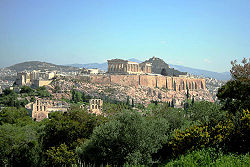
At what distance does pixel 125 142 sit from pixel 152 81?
7937 centimetres

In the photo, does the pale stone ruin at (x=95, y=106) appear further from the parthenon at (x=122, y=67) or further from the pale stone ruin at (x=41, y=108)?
the parthenon at (x=122, y=67)

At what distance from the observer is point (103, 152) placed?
1964 centimetres

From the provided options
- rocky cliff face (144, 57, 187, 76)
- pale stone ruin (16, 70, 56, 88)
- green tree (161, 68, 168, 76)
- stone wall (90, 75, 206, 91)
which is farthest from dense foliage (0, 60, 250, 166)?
rocky cliff face (144, 57, 187, 76)

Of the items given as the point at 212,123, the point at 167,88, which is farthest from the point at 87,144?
the point at 167,88

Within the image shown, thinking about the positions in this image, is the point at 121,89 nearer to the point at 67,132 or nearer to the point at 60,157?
the point at 67,132

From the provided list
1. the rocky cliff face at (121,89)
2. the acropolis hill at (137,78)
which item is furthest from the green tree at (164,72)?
the rocky cliff face at (121,89)

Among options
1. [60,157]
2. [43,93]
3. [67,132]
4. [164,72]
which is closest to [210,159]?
[60,157]

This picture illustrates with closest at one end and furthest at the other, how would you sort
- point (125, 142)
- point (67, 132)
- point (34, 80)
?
1. point (125, 142)
2. point (67, 132)
3. point (34, 80)

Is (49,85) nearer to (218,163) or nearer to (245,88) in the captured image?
(245,88)

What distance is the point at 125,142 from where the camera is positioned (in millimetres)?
19391

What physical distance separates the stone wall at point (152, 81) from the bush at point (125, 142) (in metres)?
64.4

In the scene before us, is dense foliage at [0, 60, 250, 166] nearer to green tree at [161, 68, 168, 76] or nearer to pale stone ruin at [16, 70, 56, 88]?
pale stone ruin at [16, 70, 56, 88]

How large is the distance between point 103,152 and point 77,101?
44.8m

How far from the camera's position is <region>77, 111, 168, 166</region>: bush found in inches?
747
